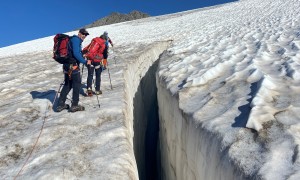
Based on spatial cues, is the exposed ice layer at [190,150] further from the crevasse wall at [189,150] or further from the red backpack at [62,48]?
the red backpack at [62,48]

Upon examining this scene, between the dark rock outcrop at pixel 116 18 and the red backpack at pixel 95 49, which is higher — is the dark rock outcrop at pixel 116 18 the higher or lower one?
the lower one

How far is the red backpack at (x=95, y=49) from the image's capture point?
6.12m

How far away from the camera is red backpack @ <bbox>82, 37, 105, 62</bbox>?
6125 millimetres

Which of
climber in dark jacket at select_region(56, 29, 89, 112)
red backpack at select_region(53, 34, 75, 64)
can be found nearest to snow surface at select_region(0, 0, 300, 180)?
climber in dark jacket at select_region(56, 29, 89, 112)

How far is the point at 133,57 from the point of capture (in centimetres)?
960

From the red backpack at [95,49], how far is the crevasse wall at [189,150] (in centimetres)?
130

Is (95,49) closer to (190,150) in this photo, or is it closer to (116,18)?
(190,150)

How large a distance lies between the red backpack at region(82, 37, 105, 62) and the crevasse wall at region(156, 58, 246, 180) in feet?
4.27

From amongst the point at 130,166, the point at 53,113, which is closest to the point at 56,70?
the point at 53,113

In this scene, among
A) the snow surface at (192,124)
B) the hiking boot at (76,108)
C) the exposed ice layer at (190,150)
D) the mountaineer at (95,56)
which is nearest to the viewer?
the snow surface at (192,124)

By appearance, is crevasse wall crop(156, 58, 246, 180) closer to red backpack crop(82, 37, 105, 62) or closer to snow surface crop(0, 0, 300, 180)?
snow surface crop(0, 0, 300, 180)

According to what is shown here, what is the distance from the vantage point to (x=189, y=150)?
12.3 feet

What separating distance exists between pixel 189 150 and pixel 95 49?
302 cm

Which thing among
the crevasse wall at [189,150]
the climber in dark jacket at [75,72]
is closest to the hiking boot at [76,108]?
the climber in dark jacket at [75,72]
